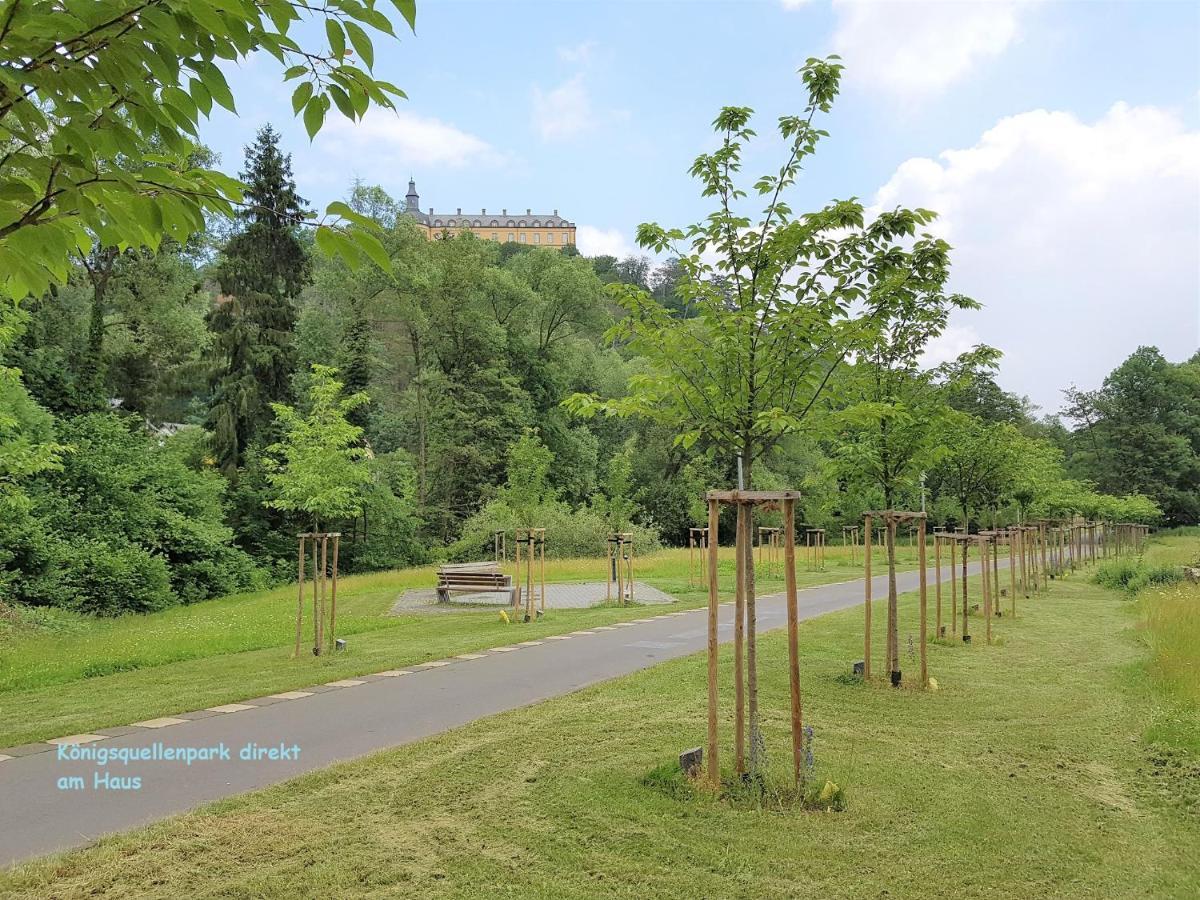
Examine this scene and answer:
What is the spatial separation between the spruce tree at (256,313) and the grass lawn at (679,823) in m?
27.3

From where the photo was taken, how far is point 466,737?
6215 mm

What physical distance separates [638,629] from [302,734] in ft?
24.5

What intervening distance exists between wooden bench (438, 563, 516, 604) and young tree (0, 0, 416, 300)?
14.5 meters

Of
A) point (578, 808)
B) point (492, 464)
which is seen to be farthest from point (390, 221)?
point (578, 808)

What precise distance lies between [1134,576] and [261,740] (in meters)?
21.1

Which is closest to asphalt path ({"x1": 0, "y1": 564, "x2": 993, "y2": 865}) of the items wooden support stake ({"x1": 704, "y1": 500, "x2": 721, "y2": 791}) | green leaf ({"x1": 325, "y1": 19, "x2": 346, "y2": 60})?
wooden support stake ({"x1": 704, "y1": 500, "x2": 721, "y2": 791})

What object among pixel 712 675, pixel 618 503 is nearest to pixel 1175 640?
pixel 712 675

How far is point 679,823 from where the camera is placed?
445 cm

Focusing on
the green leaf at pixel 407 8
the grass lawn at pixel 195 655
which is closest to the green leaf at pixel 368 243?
the green leaf at pixel 407 8

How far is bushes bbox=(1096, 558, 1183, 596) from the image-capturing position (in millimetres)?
19094

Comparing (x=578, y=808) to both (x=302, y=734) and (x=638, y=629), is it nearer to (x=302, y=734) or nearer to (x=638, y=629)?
(x=302, y=734)

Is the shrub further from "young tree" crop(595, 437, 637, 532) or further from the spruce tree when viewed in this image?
"young tree" crop(595, 437, 637, 532)

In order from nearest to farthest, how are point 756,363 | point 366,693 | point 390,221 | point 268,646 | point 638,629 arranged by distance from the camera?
point 756,363 → point 366,693 → point 268,646 → point 638,629 → point 390,221

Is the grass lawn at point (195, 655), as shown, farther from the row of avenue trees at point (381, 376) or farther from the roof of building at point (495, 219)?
the roof of building at point (495, 219)
